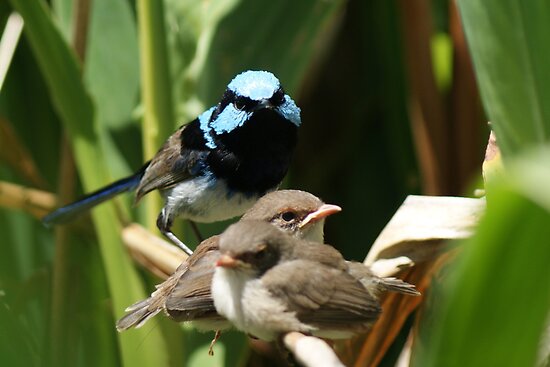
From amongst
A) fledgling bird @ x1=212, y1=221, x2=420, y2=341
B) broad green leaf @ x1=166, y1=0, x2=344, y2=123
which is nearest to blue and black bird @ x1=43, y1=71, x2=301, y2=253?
broad green leaf @ x1=166, y1=0, x2=344, y2=123

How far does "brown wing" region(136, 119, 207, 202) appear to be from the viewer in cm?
262

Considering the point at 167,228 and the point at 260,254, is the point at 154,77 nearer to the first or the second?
the point at 167,228

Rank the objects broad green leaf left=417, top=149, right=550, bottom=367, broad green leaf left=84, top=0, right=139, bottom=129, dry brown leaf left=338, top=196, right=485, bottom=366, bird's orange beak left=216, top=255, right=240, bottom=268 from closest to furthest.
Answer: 1. broad green leaf left=417, top=149, right=550, bottom=367
2. bird's orange beak left=216, top=255, right=240, bottom=268
3. dry brown leaf left=338, top=196, right=485, bottom=366
4. broad green leaf left=84, top=0, right=139, bottom=129

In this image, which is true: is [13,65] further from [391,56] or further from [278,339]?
[278,339]

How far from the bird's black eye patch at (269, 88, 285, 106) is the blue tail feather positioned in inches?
21.5

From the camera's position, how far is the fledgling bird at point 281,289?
154cm

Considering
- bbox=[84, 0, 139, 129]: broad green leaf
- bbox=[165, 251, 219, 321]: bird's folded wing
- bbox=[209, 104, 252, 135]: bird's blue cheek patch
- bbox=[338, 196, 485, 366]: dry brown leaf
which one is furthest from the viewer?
bbox=[84, 0, 139, 129]: broad green leaf

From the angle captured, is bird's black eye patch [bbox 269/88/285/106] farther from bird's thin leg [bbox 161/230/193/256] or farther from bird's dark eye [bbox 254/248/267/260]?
bird's dark eye [bbox 254/248/267/260]

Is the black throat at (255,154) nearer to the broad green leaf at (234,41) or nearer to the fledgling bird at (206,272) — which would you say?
the broad green leaf at (234,41)

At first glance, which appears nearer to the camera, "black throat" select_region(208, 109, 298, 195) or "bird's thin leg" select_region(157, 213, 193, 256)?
"black throat" select_region(208, 109, 298, 195)

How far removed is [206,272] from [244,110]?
77 cm

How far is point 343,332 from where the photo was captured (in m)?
1.67

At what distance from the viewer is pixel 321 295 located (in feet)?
5.24

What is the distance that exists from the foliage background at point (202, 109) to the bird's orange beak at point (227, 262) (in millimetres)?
388
